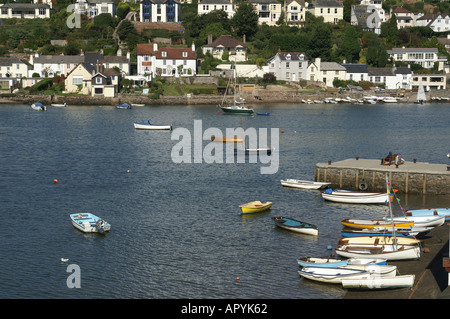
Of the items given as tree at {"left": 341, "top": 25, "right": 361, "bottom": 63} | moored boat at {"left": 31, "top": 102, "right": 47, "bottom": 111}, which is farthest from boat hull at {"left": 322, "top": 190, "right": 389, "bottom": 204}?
tree at {"left": 341, "top": 25, "right": 361, "bottom": 63}

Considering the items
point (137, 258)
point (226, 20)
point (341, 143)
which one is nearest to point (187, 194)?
point (137, 258)

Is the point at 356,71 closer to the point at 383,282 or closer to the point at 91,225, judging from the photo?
the point at 91,225

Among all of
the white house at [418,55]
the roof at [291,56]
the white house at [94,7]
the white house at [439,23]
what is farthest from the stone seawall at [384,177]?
the white house at [439,23]

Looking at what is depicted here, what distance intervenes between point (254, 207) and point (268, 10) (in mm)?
102977

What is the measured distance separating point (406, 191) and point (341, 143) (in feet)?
81.0

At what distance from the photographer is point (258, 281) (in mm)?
29484

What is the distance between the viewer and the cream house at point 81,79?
362 ft

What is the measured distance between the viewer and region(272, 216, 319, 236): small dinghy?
35750mm

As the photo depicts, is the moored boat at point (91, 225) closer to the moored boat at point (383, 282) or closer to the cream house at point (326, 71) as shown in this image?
the moored boat at point (383, 282)

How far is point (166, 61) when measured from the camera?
116375 millimetres

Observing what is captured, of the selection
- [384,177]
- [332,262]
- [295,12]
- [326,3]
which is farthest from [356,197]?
[326,3]

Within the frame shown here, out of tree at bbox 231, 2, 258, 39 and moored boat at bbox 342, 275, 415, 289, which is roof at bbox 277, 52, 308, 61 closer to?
tree at bbox 231, 2, 258, 39

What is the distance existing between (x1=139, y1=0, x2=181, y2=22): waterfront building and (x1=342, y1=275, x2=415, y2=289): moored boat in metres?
114

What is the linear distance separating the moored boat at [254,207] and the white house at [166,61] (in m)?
77.0
